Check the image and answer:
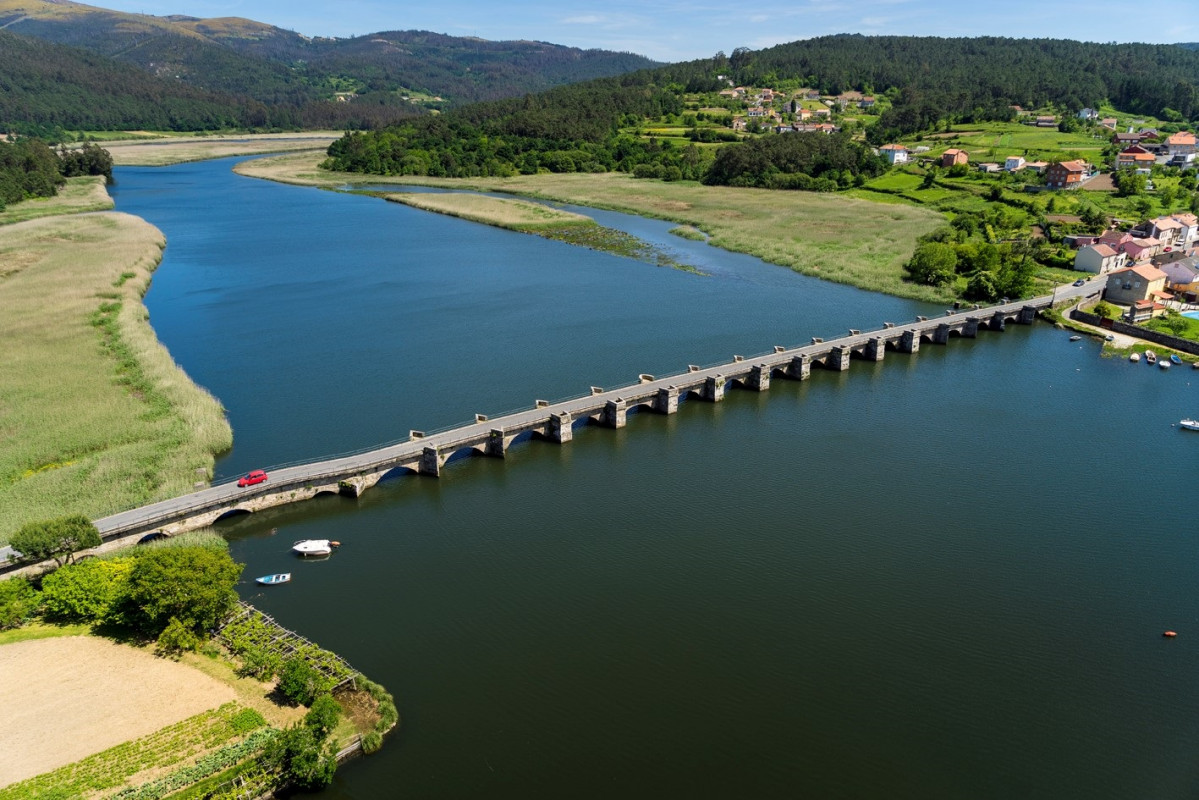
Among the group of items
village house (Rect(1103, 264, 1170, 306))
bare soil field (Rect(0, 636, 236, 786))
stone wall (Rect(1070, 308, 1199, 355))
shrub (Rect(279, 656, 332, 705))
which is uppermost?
village house (Rect(1103, 264, 1170, 306))

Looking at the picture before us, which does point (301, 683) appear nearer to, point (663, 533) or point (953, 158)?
point (663, 533)

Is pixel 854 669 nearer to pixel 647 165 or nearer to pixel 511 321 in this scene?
pixel 511 321

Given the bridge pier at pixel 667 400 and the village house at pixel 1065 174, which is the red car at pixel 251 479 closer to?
the bridge pier at pixel 667 400

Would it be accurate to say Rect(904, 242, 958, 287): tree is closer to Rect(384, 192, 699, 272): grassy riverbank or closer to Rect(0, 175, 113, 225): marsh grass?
Rect(384, 192, 699, 272): grassy riverbank

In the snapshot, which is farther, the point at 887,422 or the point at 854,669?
the point at 887,422

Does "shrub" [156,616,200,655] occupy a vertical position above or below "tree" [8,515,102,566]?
below

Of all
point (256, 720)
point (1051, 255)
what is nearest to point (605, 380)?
point (256, 720)

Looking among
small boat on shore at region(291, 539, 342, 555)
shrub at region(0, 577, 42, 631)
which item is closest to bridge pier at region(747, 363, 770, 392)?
small boat on shore at region(291, 539, 342, 555)
